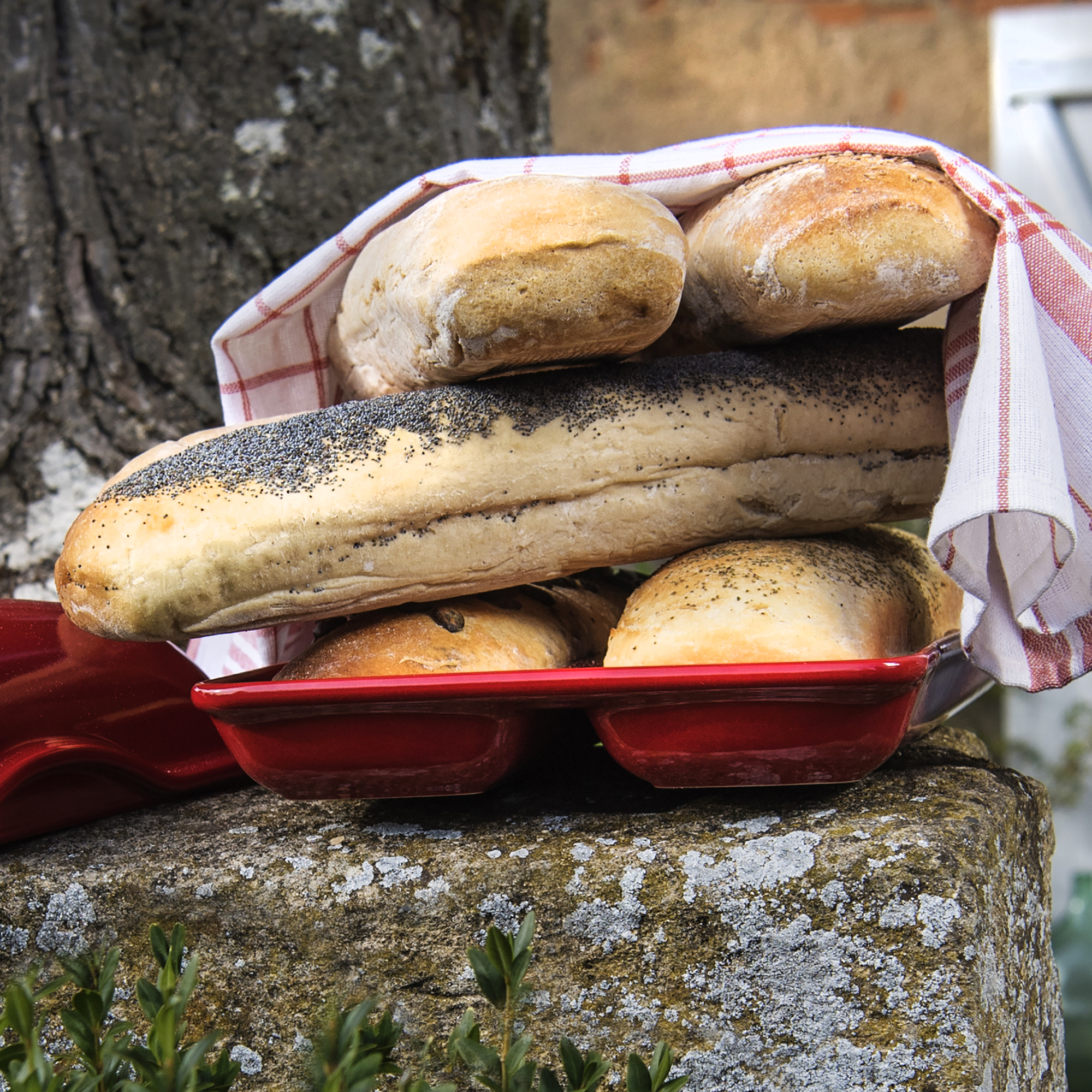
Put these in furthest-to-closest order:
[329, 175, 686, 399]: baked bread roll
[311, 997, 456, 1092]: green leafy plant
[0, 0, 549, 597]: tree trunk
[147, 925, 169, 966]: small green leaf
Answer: [0, 0, 549, 597]: tree trunk
[329, 175, 686, 399]: baked bread roll
[147, 925, 169, 966]: small green leaf
[311, 997, 456, 1092]: green leafy plant

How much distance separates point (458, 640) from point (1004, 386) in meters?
0.44

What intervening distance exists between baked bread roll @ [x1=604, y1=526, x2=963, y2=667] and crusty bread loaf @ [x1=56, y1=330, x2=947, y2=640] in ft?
0.15

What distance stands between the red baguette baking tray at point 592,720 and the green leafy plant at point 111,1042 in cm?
19

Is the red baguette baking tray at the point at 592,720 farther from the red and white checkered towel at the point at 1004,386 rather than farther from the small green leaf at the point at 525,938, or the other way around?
the small green leaf at the point at 525,938

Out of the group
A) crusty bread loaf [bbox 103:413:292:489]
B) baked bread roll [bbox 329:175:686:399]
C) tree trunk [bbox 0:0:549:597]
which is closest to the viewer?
baked bread roll [bbox 329:175:686:399]

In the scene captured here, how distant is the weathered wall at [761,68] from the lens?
2.79 metres

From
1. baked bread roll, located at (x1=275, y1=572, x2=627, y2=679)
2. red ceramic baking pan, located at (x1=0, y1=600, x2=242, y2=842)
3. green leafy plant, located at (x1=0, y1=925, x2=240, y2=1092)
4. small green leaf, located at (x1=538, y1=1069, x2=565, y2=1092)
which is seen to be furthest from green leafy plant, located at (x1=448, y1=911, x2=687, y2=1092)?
red ceramic baking pan, located at (x1=0, y1=600, x2=242, y2=842)

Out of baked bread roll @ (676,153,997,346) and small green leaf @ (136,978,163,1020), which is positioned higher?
baked bread roll @ (676,153,997,346)

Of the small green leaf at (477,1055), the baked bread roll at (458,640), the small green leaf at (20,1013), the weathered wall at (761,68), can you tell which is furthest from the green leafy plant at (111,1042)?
the weathered wall at (761,68)

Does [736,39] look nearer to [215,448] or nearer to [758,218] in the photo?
[758,218]

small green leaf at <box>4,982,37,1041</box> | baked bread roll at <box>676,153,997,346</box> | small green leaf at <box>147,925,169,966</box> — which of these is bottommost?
small green leaf at <box>147,925,169,966</box>

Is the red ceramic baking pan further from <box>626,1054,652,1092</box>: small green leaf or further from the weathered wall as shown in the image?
the weathered wall

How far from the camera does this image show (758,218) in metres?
0.81

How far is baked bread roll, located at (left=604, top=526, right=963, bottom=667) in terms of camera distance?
702 mm
